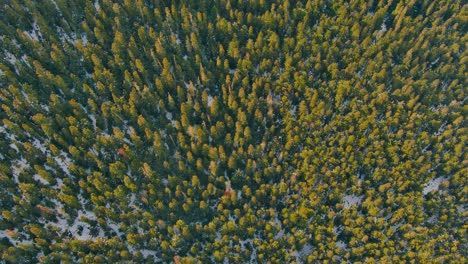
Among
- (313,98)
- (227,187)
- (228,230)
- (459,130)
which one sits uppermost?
(313,98)

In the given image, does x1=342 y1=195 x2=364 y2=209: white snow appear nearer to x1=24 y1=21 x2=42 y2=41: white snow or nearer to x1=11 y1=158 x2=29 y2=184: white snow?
x1=11 y1=158 x2=29 y2=184: white snow

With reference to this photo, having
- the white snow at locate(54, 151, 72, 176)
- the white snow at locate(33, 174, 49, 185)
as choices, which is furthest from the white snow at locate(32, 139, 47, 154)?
the white snow at locate(33, 174, 49, 185)

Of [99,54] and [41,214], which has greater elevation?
[99,54]

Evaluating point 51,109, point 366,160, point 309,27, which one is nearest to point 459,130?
point 366,160

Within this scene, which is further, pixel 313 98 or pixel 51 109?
pixel 313 98

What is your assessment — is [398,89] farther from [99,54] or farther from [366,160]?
[99,54]

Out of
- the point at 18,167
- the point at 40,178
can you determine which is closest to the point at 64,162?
the point at 40,178

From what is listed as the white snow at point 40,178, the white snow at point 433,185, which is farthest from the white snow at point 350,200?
the white snow at point 40,178

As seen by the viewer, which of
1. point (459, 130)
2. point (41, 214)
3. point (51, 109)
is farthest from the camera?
point (459, 130)
